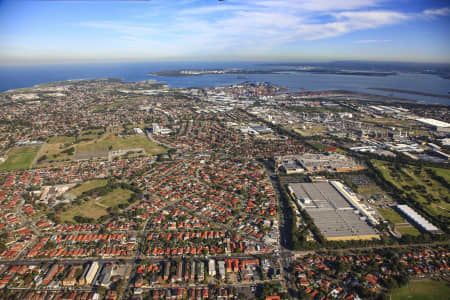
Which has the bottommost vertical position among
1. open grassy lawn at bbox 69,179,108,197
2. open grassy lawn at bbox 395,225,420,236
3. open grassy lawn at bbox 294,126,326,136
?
open grassy lawn at bbox 395,225,420,236

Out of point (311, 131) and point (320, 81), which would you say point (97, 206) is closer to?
point (311, 131)

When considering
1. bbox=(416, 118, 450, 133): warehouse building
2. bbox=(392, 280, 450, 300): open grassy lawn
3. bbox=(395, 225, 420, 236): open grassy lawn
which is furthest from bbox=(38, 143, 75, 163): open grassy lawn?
bbox=(416, 118, 450, 133): warehouse building

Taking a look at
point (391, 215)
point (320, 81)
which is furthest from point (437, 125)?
point (320, 81)

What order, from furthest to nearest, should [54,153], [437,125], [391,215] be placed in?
1. [437,125]
2. [54,153]
3. [391,215]

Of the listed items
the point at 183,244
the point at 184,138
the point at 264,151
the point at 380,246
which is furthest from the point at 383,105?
the point at 183,244

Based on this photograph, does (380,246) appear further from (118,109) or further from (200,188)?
(118,109)

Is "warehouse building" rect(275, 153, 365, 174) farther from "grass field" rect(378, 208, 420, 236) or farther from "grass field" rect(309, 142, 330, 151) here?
"grass field" rect(378, 208, 420, 236)
